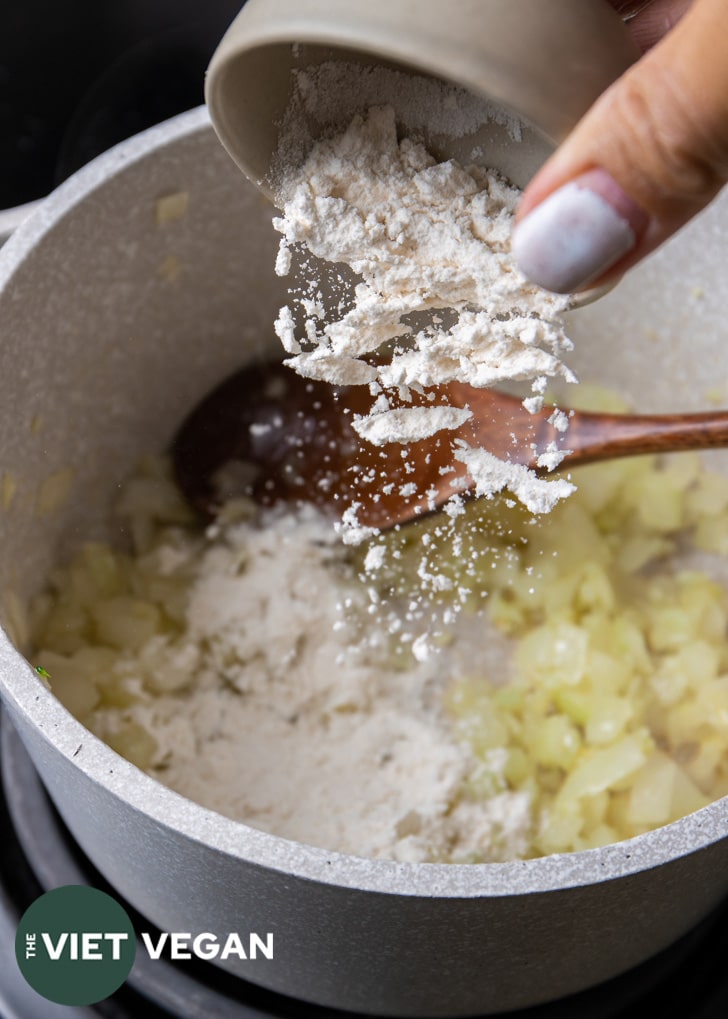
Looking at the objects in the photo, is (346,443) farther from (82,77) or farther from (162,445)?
(82,77)

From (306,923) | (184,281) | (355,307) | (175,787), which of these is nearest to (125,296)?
(184,281)

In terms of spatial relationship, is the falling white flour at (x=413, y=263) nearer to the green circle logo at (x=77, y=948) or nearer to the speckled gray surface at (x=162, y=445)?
the speckled gray surface at (x=162, y=445)

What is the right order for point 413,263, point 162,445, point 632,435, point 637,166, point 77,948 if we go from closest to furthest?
point 637,166 → point 413,263 → point 77,948 → point 632,435 → point 162,445

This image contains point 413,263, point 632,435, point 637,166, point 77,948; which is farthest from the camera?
point 632,435

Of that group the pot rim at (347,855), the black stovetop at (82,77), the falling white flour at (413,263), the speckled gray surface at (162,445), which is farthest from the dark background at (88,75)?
the pot rim at (347,855)

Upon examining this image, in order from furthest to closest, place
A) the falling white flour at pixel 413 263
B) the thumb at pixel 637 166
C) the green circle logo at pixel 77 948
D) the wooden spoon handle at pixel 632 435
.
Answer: the wooden spoon handle at pixel 632 435, the green circle logo at pixel 77 948, the falling white flour at pixel 413 263, the thumb at pixel 637 166

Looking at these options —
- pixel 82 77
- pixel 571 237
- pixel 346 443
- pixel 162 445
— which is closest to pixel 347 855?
pixel 571 237

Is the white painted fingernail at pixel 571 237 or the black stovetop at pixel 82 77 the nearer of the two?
the white painted fingernail at pixel 571 237

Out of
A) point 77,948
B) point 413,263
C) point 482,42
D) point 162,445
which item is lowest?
point 77,948
